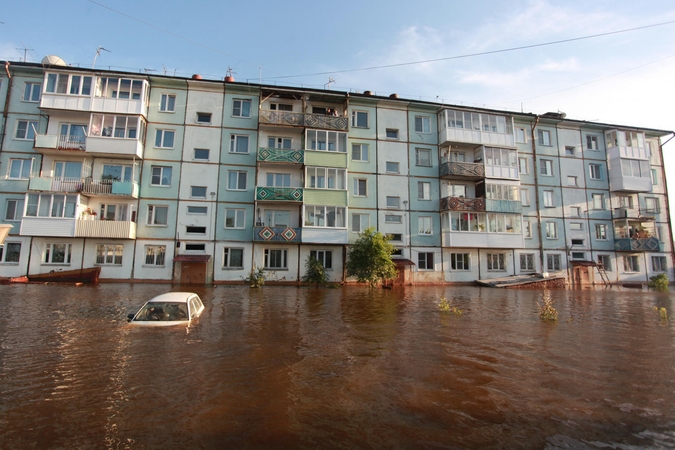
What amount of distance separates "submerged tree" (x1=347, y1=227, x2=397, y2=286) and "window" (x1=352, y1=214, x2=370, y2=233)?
2.66 meters

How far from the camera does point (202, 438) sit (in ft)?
14.9

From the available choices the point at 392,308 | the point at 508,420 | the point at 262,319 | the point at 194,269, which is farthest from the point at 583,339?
the point at 194,269

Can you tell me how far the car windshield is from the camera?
1027 cm

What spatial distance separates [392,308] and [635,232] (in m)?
32.8

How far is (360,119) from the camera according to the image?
32469mm

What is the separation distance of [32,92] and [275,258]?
21538 millimetres

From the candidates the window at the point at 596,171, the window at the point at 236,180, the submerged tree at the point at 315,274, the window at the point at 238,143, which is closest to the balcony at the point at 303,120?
the window at the point at 238,143

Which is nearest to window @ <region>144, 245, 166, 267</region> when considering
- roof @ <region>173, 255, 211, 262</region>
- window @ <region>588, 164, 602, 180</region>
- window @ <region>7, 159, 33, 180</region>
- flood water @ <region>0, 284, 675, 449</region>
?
roof @ <region>173, 255, 211, 262</region>

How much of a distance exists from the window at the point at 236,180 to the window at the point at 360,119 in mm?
10289

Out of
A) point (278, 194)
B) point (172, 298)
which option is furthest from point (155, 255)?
point (172, 298)

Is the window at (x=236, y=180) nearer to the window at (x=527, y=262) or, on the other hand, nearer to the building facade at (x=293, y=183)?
the building facade at (x=293, y=183)

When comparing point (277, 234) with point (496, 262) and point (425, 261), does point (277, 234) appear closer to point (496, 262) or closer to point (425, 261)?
point (425, 261)

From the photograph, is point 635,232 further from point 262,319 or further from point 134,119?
point 134,119

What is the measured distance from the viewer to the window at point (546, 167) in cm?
3541
